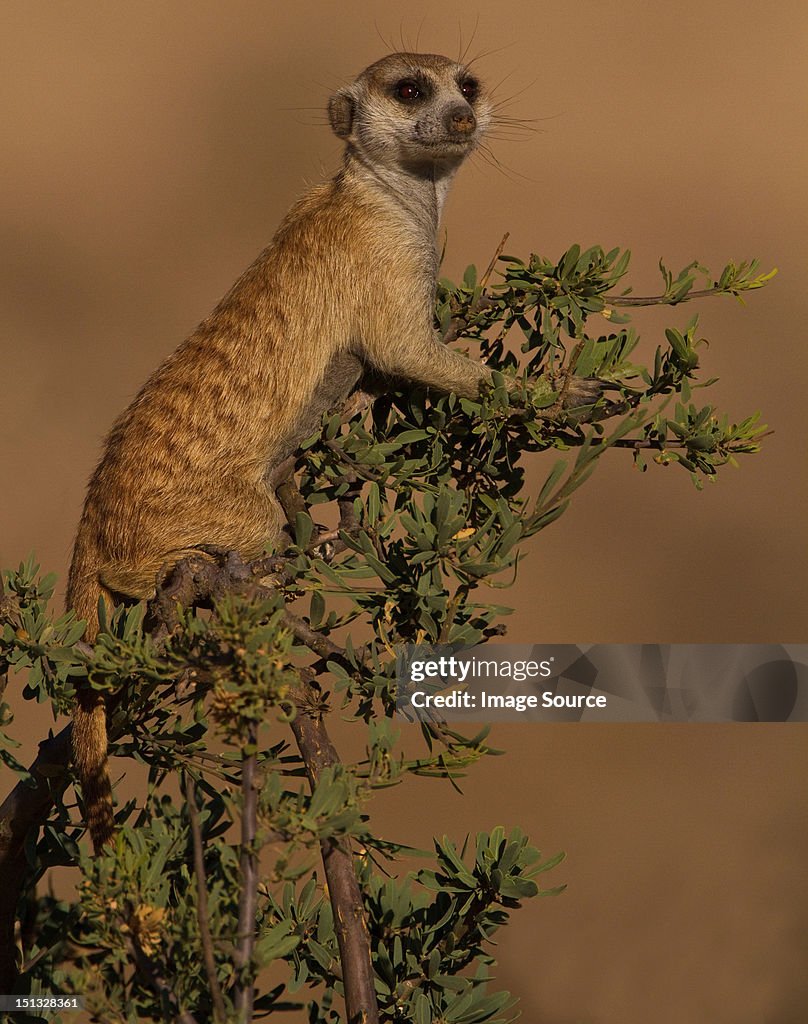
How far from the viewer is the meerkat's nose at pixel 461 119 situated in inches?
81.7

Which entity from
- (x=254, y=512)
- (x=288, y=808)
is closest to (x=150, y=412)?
(x=254, y=512)

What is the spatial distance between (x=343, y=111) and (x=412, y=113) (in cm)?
17

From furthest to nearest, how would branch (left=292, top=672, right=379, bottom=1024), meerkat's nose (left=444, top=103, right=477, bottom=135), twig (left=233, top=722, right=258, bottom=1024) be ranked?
meerkat's nose (left=444, top=103, right=477, bottom=135), branch (left=292, top=672, right=379, bottom=1024), twig (left=233, top=722, right=258, bottom=1024)

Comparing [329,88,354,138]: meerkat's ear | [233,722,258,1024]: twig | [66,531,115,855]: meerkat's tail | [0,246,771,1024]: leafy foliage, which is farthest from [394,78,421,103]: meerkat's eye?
[233,722,258,1024]: twig

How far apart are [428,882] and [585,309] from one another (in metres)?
0.76

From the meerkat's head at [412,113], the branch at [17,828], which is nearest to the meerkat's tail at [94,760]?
the branch at [17,828]

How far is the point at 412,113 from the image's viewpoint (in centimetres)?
216

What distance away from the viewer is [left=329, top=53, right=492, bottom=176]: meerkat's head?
83.9 inches

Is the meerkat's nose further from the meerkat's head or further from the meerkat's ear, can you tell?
the meerkat's ear

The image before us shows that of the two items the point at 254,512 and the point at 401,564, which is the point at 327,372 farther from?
the point at 401,564

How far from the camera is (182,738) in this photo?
4.64 feet

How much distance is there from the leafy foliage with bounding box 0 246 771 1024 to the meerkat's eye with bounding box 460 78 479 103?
664 millimetres

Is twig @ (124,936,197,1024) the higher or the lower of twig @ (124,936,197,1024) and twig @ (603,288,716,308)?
the lower

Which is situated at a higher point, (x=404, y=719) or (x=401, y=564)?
(x=401, y=564)
